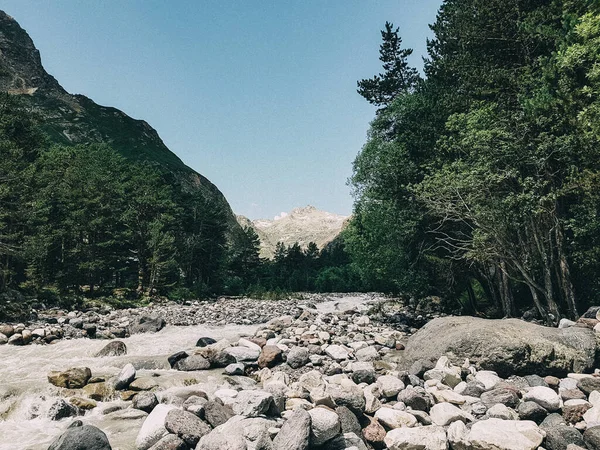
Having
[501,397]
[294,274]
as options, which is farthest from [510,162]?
[294,274]

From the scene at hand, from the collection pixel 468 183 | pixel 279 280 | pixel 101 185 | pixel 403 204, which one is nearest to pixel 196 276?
pixel 101 185

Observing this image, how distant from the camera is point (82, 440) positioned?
5.09 meters

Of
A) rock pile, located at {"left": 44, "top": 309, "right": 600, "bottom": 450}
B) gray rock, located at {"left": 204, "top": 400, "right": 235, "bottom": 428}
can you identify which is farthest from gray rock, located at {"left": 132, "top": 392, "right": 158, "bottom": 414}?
gray rock, located at {"left": 204, "top": 400, "right": 235, "bottom": 428}

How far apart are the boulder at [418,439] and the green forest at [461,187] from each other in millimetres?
10418

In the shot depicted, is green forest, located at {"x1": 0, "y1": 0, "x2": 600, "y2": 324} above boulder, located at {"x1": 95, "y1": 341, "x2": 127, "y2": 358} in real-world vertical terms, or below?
above

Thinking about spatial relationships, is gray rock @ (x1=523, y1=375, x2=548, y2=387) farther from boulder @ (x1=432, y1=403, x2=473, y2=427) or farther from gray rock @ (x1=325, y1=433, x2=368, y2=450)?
gray rock @ (x1=325, y1=433, x2=368, y2=450)

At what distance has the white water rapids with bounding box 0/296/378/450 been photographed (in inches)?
247

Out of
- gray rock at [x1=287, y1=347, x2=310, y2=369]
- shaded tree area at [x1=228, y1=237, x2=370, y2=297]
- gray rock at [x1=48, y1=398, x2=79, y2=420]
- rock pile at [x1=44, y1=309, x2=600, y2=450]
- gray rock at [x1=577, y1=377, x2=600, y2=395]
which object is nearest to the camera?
rock pile at [x1=44, y1=309, x2=600, y2=450]

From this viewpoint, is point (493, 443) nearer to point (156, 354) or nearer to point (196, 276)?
point (156, 354)

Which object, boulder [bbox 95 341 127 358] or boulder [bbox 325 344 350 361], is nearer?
boulder [bbox 325 344 350 361]

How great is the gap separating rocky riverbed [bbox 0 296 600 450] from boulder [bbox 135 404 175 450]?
2cm

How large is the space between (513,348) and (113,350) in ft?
41.5

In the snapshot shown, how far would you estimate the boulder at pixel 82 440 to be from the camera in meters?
5.00

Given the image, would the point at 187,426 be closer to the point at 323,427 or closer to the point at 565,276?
the point at 323,427
